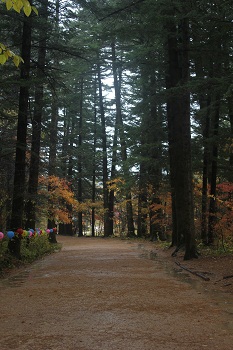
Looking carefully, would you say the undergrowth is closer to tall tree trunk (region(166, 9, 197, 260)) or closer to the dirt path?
the dirt path

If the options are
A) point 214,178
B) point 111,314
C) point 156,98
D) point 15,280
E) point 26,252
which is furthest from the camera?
point 156,98

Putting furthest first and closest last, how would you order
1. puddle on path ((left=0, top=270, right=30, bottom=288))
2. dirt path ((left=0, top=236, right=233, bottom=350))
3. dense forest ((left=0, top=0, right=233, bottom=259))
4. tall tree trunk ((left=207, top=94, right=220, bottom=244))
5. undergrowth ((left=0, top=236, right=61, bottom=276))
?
tall tree trunk ((left=207, top=94, right=220, bottom=244))
dense forest ((left=0, top=0, right=233, bottom=259))
undergrowth ((left=0, top=236, right=61, bottom=276))
puddle on path ((left=0, top=270, right=30, bottom=288))
dirt path ((left=0, top=236, right=233, bottom=350))

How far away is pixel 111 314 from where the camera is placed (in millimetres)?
5195

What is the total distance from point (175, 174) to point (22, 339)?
11.4 m

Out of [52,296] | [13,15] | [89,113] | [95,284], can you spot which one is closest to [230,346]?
[52,296]

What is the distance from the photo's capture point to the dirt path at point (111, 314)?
398 centimetres

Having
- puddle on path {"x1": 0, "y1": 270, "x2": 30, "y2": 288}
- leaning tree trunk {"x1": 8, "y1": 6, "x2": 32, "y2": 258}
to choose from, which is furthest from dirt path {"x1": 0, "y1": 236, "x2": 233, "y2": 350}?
leaning tree trunk {"x1": 8, "y1": 6, "x2": 32, "y2": 258}

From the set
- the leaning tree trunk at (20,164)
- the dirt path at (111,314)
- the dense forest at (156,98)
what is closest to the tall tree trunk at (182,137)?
the dense forest at (156,98)

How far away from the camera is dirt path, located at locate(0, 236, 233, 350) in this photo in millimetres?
3977

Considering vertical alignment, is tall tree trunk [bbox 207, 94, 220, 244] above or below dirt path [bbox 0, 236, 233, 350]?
above

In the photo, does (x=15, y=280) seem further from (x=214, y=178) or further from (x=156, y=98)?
(x=156, y=98)

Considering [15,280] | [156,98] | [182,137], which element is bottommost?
[15,280]

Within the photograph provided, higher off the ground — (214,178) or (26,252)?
(214,178)

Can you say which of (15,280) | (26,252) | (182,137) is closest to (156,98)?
(182,137)
